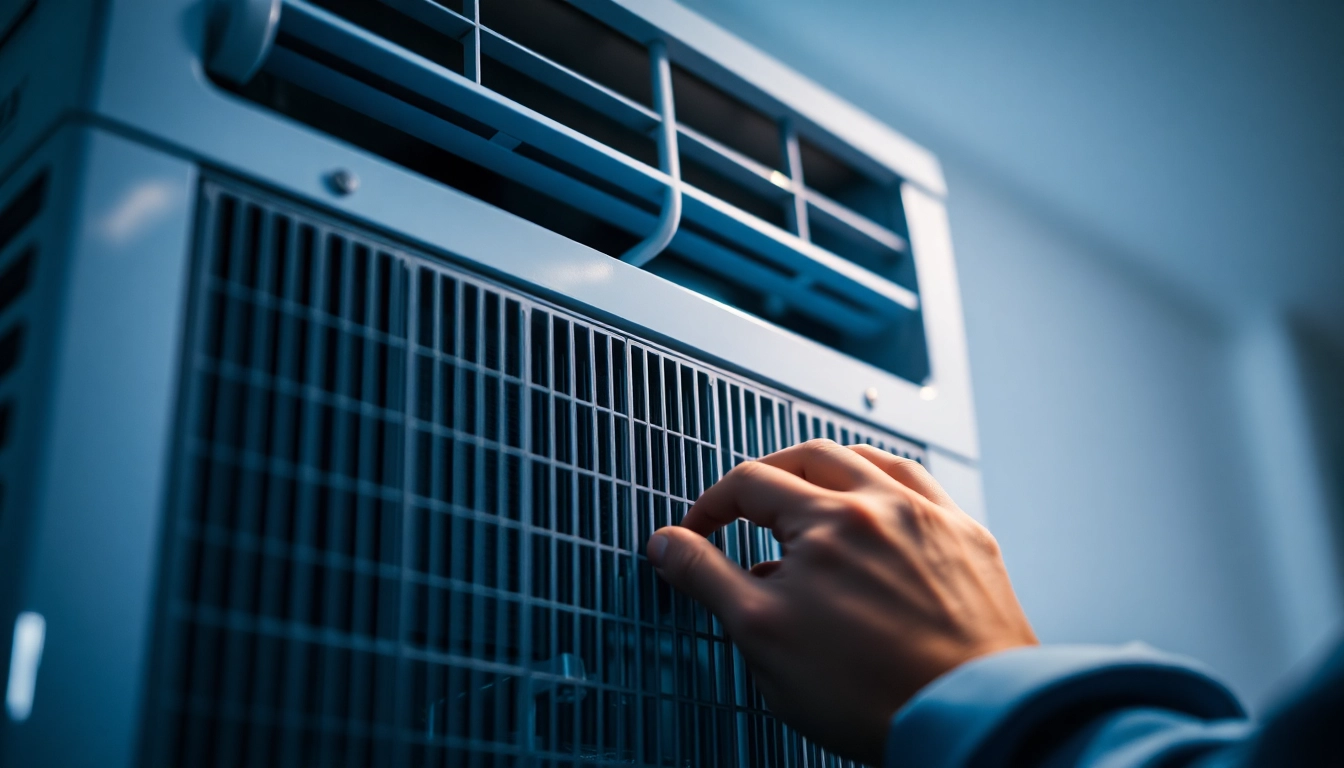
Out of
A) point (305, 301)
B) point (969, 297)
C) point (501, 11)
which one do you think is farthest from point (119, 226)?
point (969, 297)

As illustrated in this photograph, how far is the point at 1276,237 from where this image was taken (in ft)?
6.07

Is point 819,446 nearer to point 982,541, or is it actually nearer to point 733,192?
point 982,541

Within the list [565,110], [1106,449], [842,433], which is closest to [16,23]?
[565,110]

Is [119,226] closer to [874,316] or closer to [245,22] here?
[245,22]

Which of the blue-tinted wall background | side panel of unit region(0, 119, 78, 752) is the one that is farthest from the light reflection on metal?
the blue-tinted wall background

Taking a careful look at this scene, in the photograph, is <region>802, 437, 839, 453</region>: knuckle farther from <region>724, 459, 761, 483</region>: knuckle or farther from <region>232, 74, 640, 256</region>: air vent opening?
<region>232, 74, 640, 256</region>: air vent opening

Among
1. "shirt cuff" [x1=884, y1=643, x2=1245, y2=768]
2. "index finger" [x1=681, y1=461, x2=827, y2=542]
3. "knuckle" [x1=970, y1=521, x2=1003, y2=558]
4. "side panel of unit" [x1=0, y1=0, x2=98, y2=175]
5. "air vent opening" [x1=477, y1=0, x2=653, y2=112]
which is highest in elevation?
"air vent opening" [x1=477, y1=0, x2=653, y2=112]

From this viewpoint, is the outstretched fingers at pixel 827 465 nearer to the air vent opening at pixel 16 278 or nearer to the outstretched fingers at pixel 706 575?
the outstretched fingers at pixel 706 575

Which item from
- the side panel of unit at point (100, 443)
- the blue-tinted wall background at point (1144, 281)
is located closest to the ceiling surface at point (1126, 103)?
the blue-tinted wall background at point (1144, 281)

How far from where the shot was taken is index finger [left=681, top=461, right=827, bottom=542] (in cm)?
53

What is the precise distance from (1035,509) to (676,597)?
98cm

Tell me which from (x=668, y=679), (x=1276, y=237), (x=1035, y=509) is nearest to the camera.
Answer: (x=668, y=679)

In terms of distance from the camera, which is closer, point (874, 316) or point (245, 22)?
point (245, 22)

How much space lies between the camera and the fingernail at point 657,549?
0.53m
